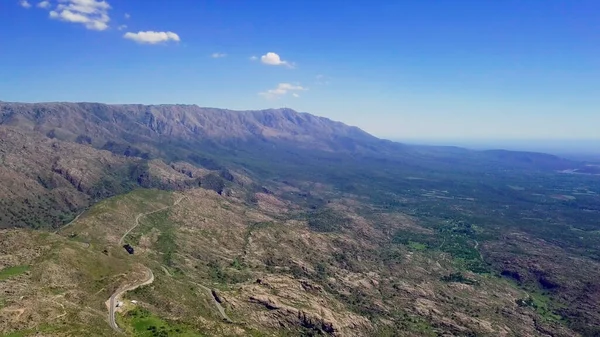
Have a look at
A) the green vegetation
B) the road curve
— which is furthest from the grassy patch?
the green vegetation

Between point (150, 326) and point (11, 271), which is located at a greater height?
point (11, 271)

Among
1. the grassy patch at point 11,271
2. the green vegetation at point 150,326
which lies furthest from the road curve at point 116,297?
the grassy patch at point 11,271

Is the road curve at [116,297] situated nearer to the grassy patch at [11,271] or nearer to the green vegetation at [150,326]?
the green vegetation at [150,326]

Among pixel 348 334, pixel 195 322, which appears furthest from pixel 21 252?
pixel 348 334

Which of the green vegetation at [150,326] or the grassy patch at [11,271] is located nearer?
the green vegetation at [150,326]

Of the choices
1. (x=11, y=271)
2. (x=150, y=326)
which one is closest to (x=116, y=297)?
(x=150, y=326)

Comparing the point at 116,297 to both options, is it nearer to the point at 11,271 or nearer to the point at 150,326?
the point at 150,326

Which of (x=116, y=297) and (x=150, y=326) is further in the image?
(x=116, y=297)

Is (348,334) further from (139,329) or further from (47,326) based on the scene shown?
(47,326)
